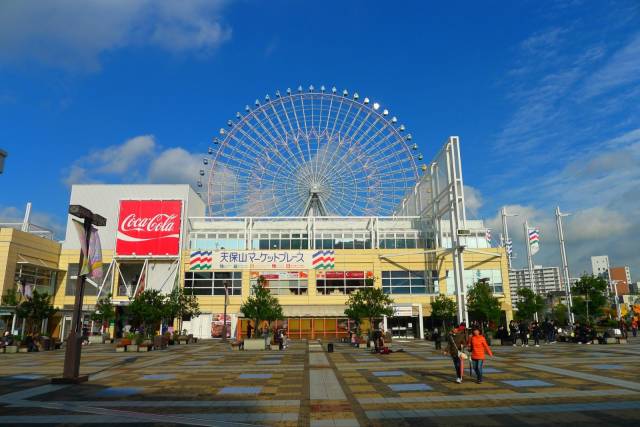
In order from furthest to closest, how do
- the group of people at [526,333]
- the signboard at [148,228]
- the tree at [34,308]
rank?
the signboard at [148,228] → the tree at [34,308] → the group of people at [526,333]

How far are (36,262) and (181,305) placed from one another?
20827 mm

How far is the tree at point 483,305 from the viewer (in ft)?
146

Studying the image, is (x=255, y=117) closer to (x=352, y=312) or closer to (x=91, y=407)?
(x=352, y=312)

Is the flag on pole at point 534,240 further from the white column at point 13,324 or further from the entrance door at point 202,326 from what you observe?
the white column at point 13,324

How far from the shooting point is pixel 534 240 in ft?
215

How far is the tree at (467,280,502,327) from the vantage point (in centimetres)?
4456

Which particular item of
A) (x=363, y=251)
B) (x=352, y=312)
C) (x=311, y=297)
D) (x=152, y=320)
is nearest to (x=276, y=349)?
(x=352, y=312)

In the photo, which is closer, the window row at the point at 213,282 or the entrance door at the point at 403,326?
the entrance door at the point at 403,326

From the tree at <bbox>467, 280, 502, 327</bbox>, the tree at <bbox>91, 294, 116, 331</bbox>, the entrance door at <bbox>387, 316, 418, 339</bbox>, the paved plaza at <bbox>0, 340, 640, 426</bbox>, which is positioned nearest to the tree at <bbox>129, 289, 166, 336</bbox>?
the tree at <bbox>91, 294, 116, 331</bbox>

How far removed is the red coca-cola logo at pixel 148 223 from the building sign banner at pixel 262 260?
5.90m

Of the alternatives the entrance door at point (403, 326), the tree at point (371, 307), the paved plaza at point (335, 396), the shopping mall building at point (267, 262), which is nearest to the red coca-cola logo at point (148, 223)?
the shopping mall building at point (267, 262)

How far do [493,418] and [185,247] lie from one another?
5740 centimetres

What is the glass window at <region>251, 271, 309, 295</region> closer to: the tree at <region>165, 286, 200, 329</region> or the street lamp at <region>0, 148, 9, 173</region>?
the tree at <region>165, 286, 200, 329</region>

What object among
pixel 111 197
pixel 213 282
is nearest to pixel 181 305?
pixel 213 282
